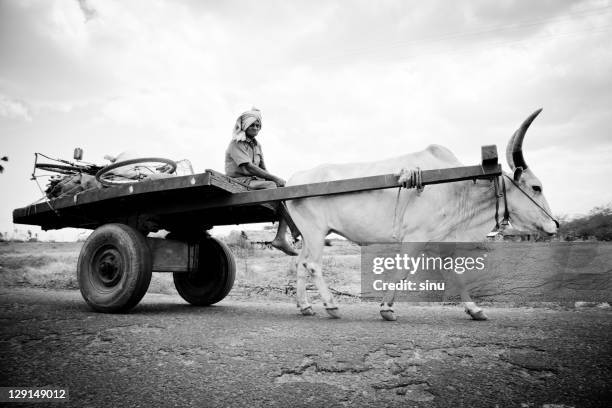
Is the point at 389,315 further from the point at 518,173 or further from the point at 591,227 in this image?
the point at 591,227

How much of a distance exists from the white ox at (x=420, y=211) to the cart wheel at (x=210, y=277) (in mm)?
1066

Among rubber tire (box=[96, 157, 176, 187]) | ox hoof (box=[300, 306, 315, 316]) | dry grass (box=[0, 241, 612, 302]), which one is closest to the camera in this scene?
rubber tire (box=[96, 157, 176, 187])

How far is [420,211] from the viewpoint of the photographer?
12.6 ft

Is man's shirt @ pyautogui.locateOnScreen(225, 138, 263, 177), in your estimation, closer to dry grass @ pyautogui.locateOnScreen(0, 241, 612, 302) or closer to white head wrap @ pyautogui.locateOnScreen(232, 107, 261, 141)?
white head wrap @ pyautogui.locateOnScreen(232, 107, 261, 141)

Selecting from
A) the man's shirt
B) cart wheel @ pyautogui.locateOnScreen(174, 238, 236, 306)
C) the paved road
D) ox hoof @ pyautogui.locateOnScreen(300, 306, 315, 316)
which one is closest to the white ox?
ox hoof @ pyautogui.locateOnScreen(300, 306, 315, 316)

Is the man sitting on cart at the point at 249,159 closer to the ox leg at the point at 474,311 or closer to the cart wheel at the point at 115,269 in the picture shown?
the cart wheel at the point at 115,269

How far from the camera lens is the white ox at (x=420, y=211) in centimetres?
384

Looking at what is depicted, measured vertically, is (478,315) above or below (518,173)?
below

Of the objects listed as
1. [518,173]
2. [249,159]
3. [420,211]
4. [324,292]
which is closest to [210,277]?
[249,159]

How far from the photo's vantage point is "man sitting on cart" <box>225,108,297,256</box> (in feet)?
14.5

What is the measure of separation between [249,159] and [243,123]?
0.45 meters

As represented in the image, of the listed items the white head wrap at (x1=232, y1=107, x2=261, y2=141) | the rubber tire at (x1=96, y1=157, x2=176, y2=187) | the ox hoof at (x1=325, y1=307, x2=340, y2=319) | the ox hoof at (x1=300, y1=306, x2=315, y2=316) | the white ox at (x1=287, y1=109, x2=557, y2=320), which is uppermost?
the white head wrap at (x1=232, y1=107, x2=261, y2=141)

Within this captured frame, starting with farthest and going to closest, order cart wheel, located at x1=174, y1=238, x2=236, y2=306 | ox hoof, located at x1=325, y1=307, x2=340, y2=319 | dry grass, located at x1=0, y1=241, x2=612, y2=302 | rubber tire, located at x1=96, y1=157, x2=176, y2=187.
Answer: dry grass, located at x1=0, y1=241, x2=612, y2=302, cart wheel, located at x1=174, y1=238, x2=236, y2=306, rubber tire, located at x1=96, y1=157, x2=176, y2=187, ox hoof, located at x1=325, y1=307, x2=340, y2=319

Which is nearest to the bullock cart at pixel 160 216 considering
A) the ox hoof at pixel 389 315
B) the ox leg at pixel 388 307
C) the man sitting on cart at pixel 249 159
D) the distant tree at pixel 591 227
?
the man sitting on cart at pixel 249 159
